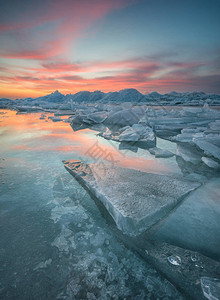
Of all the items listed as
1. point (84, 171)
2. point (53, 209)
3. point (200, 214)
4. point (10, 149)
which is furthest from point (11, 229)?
point (10, 149)

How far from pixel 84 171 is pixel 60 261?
3.52 feet

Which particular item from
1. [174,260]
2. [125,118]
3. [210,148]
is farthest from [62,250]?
[125,118]

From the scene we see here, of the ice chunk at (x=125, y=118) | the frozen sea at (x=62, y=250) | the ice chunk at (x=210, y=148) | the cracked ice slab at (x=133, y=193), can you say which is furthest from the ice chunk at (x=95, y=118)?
the frozen sea at (x=62, y=250)

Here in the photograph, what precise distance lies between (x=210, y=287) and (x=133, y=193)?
0.75m

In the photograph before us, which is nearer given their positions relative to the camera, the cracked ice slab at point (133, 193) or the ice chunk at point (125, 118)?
the cracked ice slab at point (133, 193)

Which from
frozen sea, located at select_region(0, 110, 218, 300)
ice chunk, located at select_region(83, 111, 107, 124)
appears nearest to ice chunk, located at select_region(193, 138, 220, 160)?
frozen sea, located at select_region(0, 110, 218, 300)

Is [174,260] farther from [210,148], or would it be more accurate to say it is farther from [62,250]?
[210,148]

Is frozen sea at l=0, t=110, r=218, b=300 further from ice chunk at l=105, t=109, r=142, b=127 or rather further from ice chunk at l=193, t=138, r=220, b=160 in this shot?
ice chunk at l=105, t=109, r=142, b=127

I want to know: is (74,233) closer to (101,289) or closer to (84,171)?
(101,289)

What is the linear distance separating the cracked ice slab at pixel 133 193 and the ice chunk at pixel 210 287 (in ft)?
1.32

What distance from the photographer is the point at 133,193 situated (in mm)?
1356

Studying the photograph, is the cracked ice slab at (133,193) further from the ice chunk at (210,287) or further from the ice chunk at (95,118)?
the ice chunk at (95,118)

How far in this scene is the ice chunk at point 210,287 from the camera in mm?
679

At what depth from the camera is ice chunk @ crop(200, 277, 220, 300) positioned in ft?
2.23
